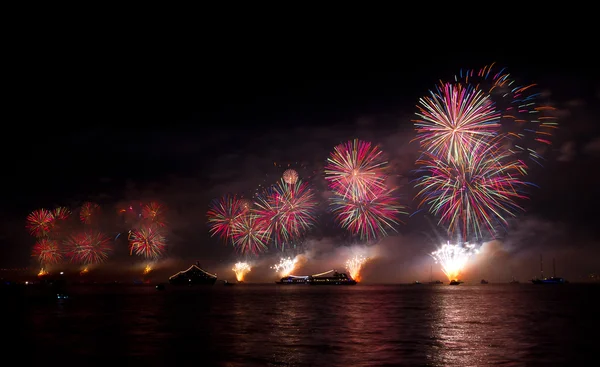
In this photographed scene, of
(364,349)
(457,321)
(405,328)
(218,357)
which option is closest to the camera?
(218,357)

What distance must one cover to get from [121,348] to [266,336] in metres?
13.2

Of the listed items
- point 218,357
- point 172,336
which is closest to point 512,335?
point 218,357

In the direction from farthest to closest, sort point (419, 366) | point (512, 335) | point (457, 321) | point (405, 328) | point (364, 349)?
point (457, 321)
point (405, 328)
point (512, 335)
point (364, 349)
point (419, 366)

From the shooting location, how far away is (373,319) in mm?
69875

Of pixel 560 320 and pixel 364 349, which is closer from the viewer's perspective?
Answer: pixel 364 349

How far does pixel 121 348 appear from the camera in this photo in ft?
142

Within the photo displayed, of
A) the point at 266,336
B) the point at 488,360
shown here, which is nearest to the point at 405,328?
the point at 266,336

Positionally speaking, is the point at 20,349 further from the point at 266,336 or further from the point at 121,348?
the point at 266,336

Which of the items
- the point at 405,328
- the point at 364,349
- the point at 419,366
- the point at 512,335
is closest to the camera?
the point at 419,366

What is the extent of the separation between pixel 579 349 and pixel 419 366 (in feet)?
54.0

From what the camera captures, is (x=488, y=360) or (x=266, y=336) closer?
(x=488, y=360)

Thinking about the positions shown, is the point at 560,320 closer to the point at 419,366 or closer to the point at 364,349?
the point at 364,349

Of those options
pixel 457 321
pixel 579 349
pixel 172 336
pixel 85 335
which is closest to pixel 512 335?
pixel 579 349

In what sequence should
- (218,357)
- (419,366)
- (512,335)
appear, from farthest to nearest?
(512,335)
(218,357)
(419,366)
